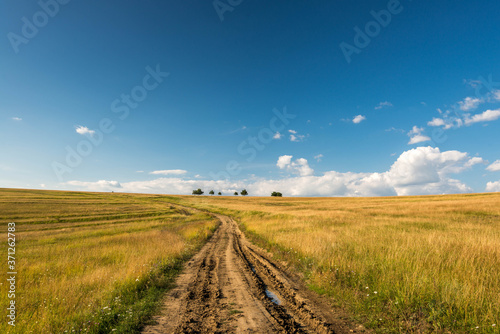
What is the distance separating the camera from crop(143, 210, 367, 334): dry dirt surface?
16.5 feet

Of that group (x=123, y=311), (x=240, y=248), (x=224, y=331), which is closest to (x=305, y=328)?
(x=224, y=331)

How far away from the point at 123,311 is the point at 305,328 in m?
4.94

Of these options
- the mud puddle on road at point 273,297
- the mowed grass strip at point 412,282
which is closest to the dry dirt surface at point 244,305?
the mud puddle on road at point 273,297

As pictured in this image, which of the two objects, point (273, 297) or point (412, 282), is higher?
point (412, 282)

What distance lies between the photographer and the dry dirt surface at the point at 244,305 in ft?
16.5

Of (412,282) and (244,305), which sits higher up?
(412,282)

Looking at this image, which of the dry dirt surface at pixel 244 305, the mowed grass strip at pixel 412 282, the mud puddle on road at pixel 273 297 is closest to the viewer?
the mowed grass strip at pixel 412 282

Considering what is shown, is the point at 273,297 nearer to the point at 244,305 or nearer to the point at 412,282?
the point at 244,305

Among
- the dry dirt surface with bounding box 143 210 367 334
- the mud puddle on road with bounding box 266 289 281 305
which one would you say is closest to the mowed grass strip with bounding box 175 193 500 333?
the dry dirt surface with bounding box 143 210 367 334

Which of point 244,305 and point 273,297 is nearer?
point 244,305

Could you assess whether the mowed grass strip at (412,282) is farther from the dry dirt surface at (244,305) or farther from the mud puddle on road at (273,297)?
the mud puddle on road at (273,297)

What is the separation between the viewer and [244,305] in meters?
6.14

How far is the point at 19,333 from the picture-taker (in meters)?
4.86

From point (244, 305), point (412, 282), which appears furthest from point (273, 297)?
point (412, 282)
